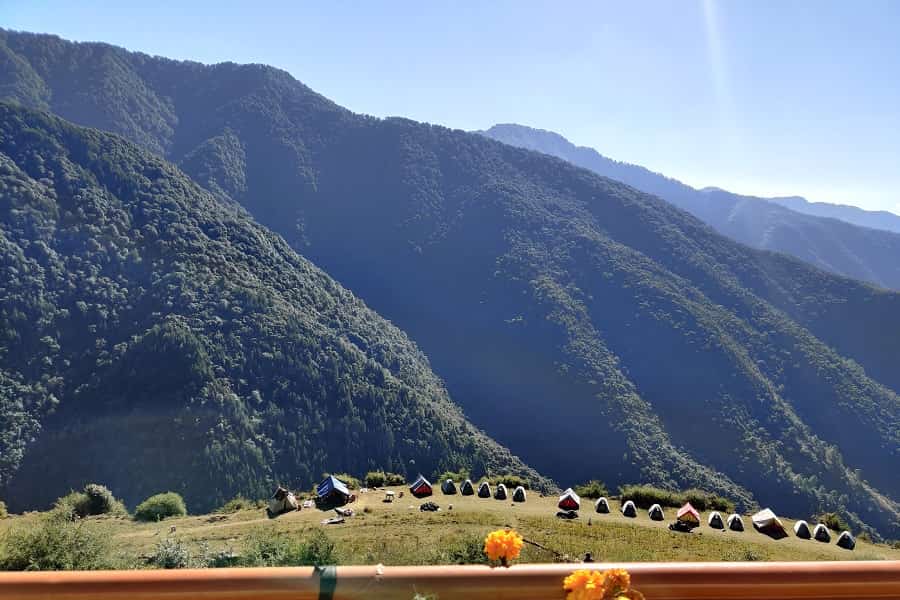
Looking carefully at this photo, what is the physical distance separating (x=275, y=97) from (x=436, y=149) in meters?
64.4

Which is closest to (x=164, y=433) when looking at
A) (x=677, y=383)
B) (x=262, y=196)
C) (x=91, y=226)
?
(x=91, y=226)

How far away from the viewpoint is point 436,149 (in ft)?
603

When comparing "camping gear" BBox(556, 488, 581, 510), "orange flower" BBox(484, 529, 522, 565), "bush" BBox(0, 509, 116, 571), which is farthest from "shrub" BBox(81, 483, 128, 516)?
"orange flower" BBox(484, 529, 522, 565)

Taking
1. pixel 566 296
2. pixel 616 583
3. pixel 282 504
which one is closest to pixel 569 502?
pixel 282 504

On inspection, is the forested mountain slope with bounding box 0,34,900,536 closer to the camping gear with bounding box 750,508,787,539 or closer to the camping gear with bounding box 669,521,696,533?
the camping gear with bounding box 750,508,787,539

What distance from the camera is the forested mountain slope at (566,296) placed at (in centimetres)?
8538

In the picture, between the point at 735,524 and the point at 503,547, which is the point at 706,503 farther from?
the point at 503,547

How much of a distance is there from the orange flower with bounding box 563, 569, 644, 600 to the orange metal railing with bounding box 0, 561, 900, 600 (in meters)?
0.16

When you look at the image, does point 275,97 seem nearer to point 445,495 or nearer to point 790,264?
point 790,264

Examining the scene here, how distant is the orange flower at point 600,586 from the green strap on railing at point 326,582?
91 centimetres

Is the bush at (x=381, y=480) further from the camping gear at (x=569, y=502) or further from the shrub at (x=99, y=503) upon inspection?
the shrub at (x=99, y=503)

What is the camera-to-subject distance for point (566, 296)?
12300 cm

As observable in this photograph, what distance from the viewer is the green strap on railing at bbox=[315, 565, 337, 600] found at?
2.16 m

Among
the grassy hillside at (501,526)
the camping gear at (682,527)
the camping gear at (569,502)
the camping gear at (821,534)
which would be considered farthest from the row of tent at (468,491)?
the camping gear at (821,534)
